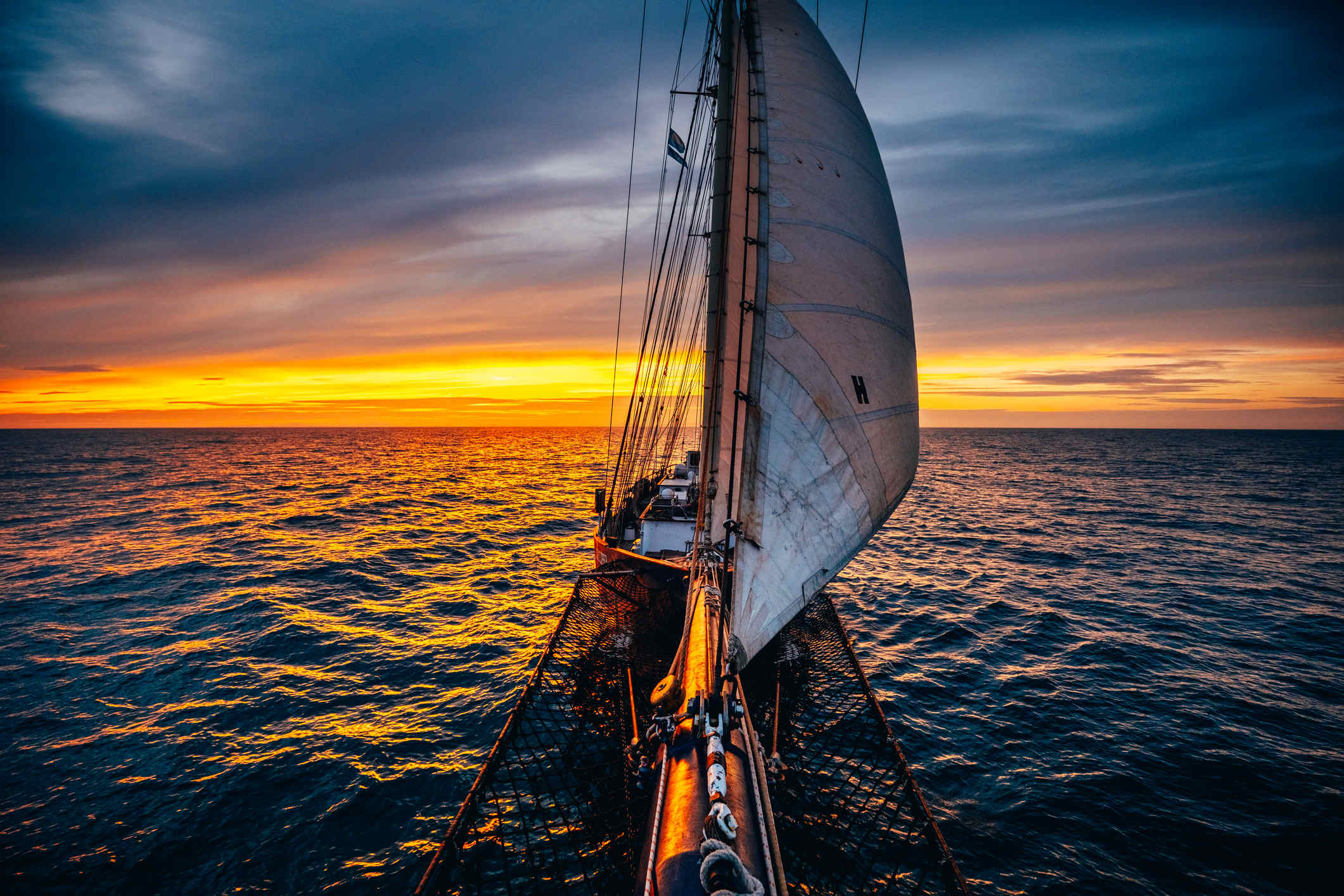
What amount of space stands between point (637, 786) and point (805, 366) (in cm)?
675

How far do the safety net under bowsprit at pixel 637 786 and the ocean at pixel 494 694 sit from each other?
1.11 metres

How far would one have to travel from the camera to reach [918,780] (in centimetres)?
937

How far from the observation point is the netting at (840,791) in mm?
7004

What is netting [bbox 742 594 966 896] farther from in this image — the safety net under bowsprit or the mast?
the mast

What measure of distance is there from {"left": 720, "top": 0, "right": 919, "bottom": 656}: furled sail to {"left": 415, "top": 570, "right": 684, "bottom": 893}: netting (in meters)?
3.87

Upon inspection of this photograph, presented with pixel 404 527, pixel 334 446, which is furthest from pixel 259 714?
pixel 334 446

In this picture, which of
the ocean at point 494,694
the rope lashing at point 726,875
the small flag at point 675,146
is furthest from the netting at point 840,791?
the small flag at point 675,146

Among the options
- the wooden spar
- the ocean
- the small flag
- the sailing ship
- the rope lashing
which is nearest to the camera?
the rope lashing

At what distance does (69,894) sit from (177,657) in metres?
8.85

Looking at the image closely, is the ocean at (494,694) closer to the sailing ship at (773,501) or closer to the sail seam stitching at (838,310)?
the sailing ship at (773,501)

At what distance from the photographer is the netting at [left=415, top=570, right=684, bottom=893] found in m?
6.80

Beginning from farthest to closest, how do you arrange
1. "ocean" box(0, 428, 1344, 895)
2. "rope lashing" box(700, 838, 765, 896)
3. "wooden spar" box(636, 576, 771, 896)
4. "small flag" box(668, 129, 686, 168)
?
"small flag" box(668, 129, 686, 168)
"ocean" box(0, 428, 1344, 895)
"wooden spar" box(636, 576, 771, 896)
"rope lashing" box(700, 838, 765, 896)

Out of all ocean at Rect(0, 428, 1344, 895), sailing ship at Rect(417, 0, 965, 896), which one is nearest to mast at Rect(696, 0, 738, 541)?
sailing ship at Rect(417, 0, 965, 896)

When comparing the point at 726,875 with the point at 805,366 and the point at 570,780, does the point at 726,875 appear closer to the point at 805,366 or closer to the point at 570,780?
the point at 805,366
